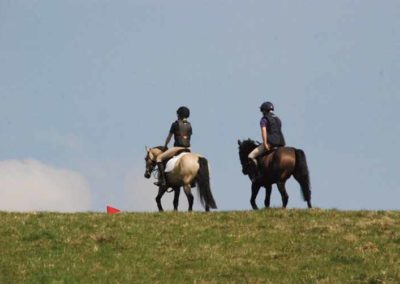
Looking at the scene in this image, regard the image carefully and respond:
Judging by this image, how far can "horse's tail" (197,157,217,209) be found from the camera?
98.4 ft

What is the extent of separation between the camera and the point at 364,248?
71.0ft

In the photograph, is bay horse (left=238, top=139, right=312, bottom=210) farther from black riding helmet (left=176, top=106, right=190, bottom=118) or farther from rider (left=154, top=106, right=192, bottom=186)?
black riding helmet (left=176, top=106, right=190, bottom=118)

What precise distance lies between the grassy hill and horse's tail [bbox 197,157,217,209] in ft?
10.6

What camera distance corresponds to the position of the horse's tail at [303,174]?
94.7 ft

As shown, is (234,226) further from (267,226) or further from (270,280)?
(270,280)

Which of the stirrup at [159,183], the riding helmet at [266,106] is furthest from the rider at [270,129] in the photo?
the stirrup at [159,183]

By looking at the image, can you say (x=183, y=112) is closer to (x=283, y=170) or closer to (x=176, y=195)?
→ (x=176, y=195)

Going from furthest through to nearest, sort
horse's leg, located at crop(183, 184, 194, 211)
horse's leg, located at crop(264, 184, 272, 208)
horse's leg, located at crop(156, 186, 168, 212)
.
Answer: horse's leg, located at crop(156, 186, 168, 212) → horse's leg, located at crop(183, 184, 194, 211) → horse's leg, located at crop(264, 184, 272, 208)

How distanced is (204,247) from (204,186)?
8.27 m

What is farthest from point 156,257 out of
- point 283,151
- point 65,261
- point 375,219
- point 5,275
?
point 283,151

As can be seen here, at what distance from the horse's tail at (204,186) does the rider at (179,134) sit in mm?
1337

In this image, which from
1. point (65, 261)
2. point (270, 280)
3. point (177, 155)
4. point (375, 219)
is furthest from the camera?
point (177, 155)

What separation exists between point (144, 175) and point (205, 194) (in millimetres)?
4150

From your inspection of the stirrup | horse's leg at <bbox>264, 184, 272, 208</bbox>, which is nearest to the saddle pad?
the stirrup
